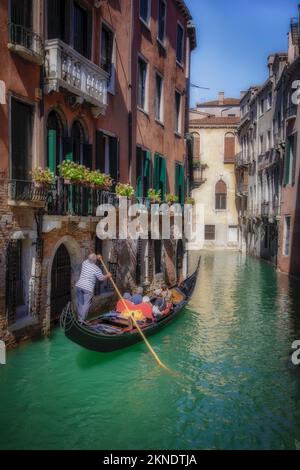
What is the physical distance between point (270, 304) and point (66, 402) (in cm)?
900

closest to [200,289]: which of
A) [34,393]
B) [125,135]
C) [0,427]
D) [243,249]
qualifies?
[125,135]

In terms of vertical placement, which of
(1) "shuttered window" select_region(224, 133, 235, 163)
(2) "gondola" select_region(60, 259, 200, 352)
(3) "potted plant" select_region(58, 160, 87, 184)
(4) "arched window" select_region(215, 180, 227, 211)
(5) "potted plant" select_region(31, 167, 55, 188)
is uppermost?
(1) "shuttered window" select_region(224, 133, 235, 163)

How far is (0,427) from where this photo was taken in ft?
19.8

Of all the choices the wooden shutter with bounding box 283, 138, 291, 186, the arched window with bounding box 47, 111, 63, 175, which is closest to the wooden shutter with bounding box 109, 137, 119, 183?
the arched window with bounding box 47, 111, 63, 175

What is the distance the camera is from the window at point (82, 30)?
10.2 m

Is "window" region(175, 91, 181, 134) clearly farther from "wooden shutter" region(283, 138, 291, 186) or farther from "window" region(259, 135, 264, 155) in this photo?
"window" region(259, 135, 264, 155)

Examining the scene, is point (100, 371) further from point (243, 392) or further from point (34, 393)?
point (243, 392)

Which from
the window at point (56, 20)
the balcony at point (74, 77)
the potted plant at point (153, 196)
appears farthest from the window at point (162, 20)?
the window at point (56, 20)

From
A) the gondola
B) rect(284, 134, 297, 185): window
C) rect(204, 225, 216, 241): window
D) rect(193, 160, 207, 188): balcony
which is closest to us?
the gondola

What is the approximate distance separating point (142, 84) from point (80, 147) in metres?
4.53

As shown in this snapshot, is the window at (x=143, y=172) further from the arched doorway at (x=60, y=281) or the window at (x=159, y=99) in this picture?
the arched doorway at (x=60, y=281)

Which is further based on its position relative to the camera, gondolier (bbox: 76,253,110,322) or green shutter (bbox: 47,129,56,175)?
gondolier (bbox: 76,253,110,322)

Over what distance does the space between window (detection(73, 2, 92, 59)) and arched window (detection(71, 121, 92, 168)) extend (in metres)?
1.64

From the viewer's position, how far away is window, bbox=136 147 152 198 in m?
13.6
